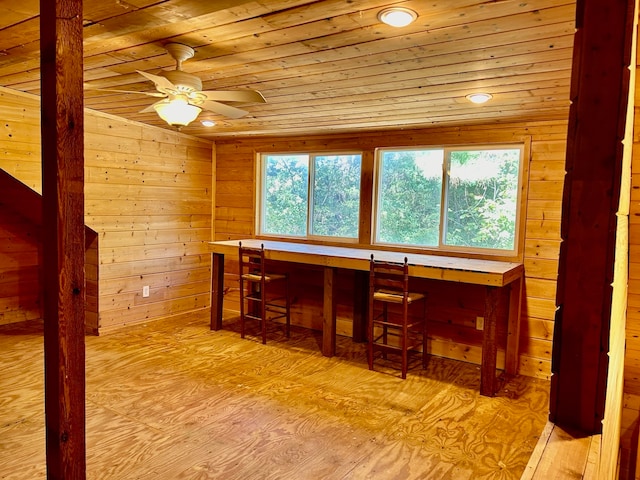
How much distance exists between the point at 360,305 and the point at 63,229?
356 cm

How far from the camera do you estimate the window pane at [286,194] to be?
514 cm

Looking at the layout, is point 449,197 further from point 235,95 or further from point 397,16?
point 397,16

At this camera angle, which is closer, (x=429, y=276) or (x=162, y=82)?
(x=162, y=82)

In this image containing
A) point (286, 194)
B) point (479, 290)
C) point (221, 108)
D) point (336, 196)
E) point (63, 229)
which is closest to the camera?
point (63, 229)

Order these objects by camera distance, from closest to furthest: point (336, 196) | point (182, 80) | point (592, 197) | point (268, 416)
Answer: point (592, 197) < point (182, 80) < point (268, 416) < point (336, 196)

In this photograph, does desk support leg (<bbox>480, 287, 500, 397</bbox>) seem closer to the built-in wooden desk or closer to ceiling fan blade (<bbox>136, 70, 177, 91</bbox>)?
the built-in wooden desk

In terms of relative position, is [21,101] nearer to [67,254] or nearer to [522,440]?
[67,254]

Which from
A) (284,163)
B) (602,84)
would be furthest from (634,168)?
(284,163)

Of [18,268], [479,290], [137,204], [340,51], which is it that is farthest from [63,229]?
[18,268]

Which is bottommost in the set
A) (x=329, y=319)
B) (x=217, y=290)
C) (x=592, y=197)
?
(x=329, y=319)

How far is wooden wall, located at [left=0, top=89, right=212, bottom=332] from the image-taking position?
3848 mm

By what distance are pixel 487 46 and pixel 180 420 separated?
270 centimetres

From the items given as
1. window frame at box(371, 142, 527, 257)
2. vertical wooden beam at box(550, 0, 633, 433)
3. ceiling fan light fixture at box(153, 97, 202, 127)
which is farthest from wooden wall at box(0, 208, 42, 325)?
vertical wooden beam at box(550, 0, 633, 433)

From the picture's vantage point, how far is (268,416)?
2.96 m
